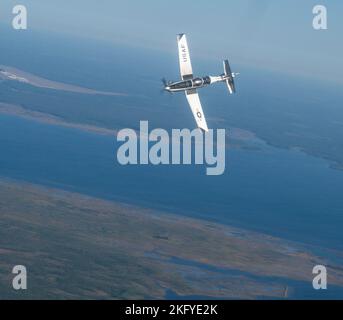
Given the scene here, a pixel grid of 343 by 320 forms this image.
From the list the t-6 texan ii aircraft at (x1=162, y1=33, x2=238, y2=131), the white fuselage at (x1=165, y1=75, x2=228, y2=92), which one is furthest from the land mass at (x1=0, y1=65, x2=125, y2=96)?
the white fuselage at (x1=165, y1=75, x2=228, y2=92)

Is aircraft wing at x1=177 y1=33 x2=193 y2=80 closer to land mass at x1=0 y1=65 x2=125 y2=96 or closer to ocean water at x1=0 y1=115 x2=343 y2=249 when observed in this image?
ocean water at x1=0 y1=115 x2=343 y2=249

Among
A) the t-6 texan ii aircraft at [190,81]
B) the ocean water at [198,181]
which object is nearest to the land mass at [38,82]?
the ocean water at [198,181]

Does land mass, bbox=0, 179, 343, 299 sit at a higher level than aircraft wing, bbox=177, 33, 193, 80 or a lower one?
lower

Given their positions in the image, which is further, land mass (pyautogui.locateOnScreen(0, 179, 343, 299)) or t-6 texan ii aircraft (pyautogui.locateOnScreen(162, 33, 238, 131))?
land mass (pyautogui.locateOnScreen(0, 179, 343, 299))

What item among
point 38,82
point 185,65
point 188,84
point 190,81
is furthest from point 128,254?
point 38,82

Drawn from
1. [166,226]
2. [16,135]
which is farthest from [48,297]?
[16,135]

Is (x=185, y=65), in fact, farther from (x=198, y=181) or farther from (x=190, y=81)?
(x=198, y=181)

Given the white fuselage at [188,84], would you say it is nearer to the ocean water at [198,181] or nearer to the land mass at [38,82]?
the ocean water at [198,181]
